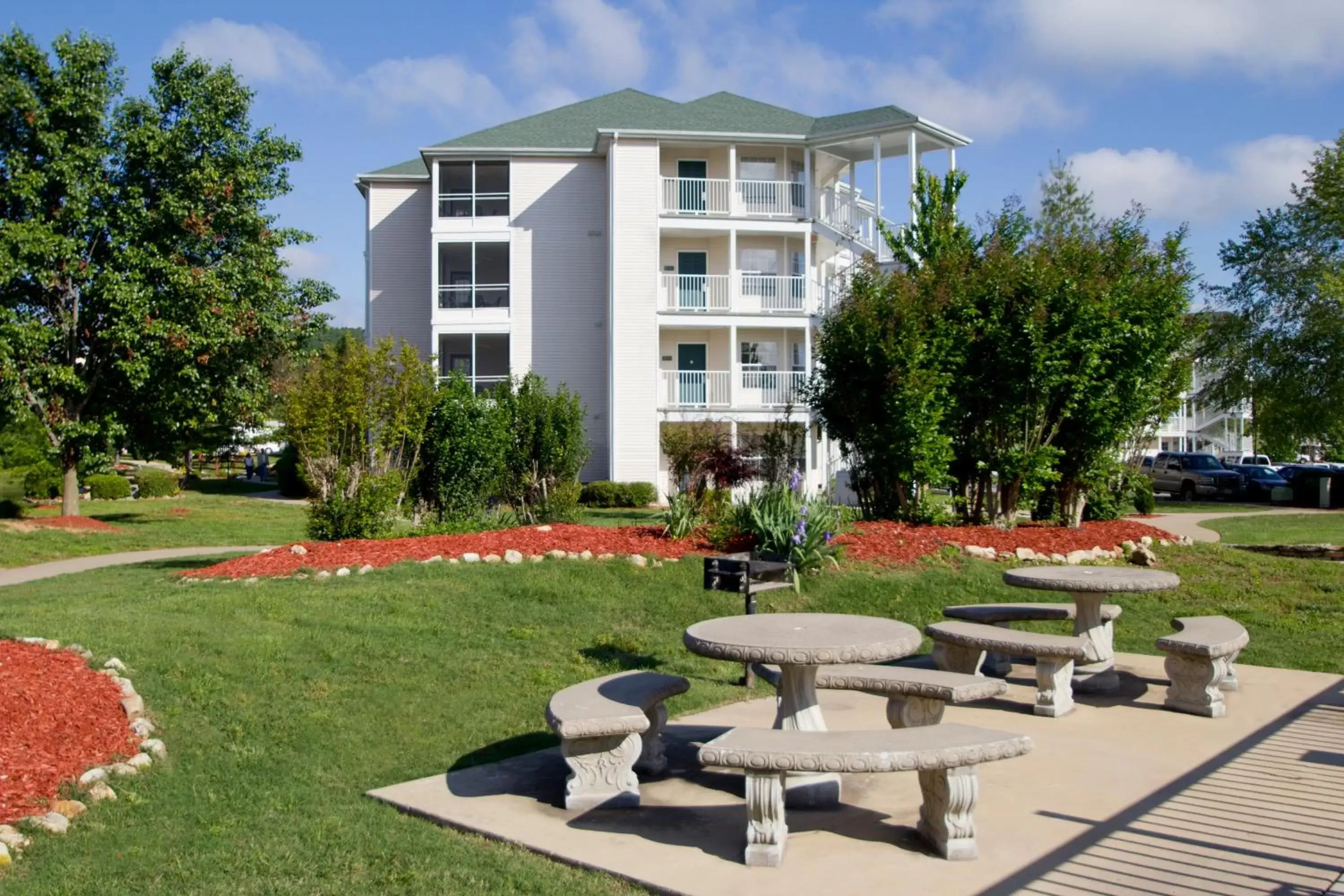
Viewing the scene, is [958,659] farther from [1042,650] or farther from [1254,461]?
[1254,461]

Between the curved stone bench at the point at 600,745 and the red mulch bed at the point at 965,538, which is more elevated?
the red mulch bed at the point at 965,538

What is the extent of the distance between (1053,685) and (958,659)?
0.91 metres

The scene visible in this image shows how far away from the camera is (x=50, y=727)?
6.48 m

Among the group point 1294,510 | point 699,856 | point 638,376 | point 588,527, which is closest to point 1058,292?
point 588,527

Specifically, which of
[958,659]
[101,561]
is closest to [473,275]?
[101,561]

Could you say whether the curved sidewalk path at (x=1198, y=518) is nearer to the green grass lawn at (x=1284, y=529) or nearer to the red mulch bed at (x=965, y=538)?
the green grass lawn at (x=1284, y=529)

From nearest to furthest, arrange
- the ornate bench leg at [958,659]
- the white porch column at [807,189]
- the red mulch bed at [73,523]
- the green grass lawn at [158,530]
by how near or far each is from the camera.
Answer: the ornate bench leg at [958,659]
the green grass lawn at [158,530]
the red mulch bed at [73,523]
the white porch column at [807,189]

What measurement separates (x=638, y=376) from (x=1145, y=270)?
16758mm

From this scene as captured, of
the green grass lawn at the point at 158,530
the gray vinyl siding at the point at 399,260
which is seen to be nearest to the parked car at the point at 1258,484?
the gray vinyl siding at the point at 399,260

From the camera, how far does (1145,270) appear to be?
55.4 ft

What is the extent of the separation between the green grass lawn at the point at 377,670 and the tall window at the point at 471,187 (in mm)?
20598

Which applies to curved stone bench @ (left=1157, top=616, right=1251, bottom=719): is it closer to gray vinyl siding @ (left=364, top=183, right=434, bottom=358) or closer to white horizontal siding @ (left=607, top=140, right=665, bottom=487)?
white horizontal siding @ (left=607, top=140, right=665, bottom=487)

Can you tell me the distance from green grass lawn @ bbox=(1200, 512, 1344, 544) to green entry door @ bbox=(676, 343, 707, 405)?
43.4 feet

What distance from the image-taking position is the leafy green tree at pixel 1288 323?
35.6 metres
